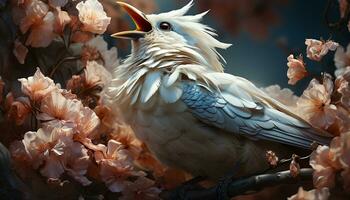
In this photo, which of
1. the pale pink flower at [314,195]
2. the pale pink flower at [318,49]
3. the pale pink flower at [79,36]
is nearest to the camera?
the pale pink flower at [314,195]

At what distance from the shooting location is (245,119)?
0.84 m

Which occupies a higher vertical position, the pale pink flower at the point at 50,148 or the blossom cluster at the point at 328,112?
the blossom cluster at the point at 328,112

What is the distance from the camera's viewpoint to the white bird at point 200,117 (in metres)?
0.83

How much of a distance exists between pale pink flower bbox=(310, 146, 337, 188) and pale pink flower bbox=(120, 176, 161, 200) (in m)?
0.21

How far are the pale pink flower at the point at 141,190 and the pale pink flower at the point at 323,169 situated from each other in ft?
0.70

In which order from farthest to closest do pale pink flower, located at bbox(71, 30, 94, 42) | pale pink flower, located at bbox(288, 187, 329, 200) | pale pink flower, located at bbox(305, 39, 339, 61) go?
1. pale pink flower, located at bbox(71, 30, 94, 42)
2. pale pink flower, located at bbox(305, 39, 339, 61)
3. pale pink flower, located at bbox(288, 187, 329, 200)

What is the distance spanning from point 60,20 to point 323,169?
39cm

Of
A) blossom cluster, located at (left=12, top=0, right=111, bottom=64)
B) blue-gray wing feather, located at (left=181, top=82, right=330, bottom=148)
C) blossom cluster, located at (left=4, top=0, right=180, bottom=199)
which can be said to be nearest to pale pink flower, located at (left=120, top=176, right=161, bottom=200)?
blossom cluster, located at (left=4, top=0, right=180, bottom=199)

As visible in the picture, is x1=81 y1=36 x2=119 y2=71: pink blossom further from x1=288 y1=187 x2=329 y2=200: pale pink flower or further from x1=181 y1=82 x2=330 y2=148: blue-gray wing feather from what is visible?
x1=288 y1=187 x2=329 y2=200: pale pink flower

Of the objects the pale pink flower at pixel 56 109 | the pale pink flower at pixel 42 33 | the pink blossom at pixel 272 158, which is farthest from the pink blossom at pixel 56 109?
the pink blossom at pixel 272 158

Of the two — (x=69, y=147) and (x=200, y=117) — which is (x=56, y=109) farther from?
(x=200, y=117)

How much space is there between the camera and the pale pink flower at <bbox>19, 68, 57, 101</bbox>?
2.73 feet

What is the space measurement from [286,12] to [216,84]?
0.24m

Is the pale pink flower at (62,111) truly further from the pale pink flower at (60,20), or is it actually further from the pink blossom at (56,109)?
the pale pink flower at (60,20)
